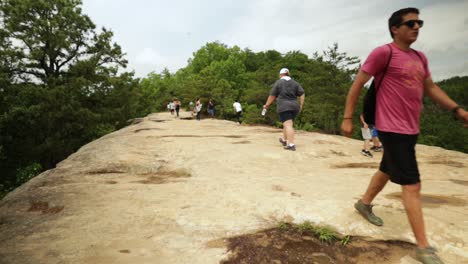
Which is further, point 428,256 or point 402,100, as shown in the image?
point 402,100

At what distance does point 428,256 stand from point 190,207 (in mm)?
2231

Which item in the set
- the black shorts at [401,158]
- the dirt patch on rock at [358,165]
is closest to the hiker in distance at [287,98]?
the dirt patch on rock at [358,165]

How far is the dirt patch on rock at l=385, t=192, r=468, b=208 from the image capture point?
3553 millimetres

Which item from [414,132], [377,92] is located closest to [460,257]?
[414,132]

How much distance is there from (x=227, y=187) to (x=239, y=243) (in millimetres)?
1613

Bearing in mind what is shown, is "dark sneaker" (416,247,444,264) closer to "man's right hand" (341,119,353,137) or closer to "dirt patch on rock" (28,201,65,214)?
"man's right hand" (341,119,353,137)

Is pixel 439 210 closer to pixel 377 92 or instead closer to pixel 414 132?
pixel 414 132

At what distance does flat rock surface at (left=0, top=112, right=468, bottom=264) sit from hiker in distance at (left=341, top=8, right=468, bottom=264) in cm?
56

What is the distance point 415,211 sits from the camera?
2385 mm

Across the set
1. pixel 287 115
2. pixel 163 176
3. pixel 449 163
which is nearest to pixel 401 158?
pixel 163 176

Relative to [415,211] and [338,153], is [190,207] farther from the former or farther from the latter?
[338,153]

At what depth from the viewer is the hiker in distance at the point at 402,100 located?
7.91 feet

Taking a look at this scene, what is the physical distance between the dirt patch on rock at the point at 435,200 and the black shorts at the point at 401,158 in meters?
1.40

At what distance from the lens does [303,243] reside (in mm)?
2641
